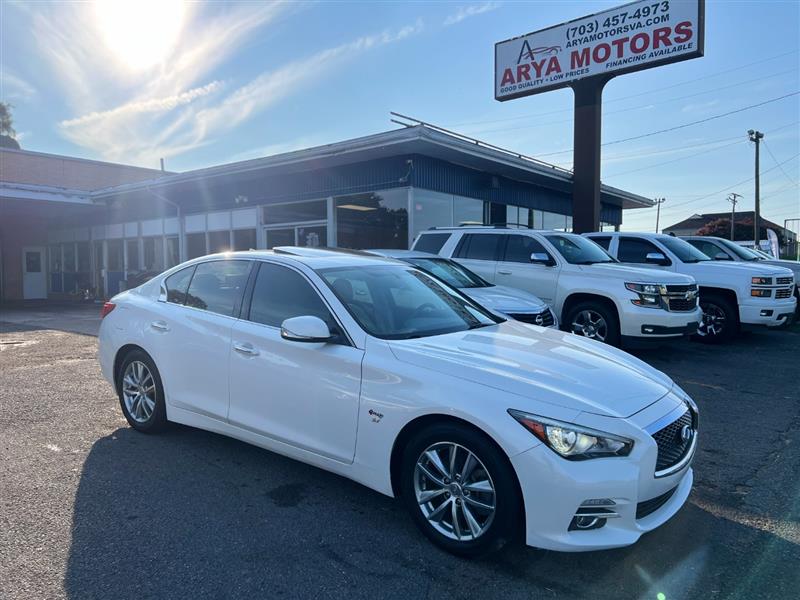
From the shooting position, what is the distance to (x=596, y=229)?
16375mm

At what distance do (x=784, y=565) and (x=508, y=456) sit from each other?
1615mm

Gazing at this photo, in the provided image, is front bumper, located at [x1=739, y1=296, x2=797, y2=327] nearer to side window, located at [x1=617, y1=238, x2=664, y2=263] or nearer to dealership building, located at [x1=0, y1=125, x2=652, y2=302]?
side window, located at [x1=617, y1=238, x2=664, y2=263]

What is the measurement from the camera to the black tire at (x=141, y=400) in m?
4.87

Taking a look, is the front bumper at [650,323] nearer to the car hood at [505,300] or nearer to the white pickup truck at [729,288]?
Result: the car hood at [505,300]

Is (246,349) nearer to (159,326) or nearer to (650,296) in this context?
(159,326)

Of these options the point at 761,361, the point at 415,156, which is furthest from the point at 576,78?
the point at 761,361

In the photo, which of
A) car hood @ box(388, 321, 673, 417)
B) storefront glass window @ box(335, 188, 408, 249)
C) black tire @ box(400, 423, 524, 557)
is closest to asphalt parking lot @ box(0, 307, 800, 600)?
black tire @ box(400, 423, 524, 557)

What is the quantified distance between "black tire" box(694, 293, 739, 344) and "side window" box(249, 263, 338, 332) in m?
8.32

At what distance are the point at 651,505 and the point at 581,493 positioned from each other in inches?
19.6

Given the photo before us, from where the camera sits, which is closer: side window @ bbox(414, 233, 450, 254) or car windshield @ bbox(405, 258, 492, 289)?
car windshield @ bbox(405, 258, 492, 289)

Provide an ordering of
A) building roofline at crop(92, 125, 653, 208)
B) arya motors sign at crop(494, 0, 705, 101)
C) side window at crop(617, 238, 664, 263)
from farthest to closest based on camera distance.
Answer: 1. arya motors sign at crop(494, 0, 705, 101)
2. building roofline at crop(92, 125, 653, 208)
3. side window at crop(617, 238, 664, 263)

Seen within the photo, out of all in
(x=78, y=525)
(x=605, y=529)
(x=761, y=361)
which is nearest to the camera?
(x=605, y=529)

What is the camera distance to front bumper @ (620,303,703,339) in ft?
26.7

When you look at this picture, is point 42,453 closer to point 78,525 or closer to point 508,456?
point 78,525
